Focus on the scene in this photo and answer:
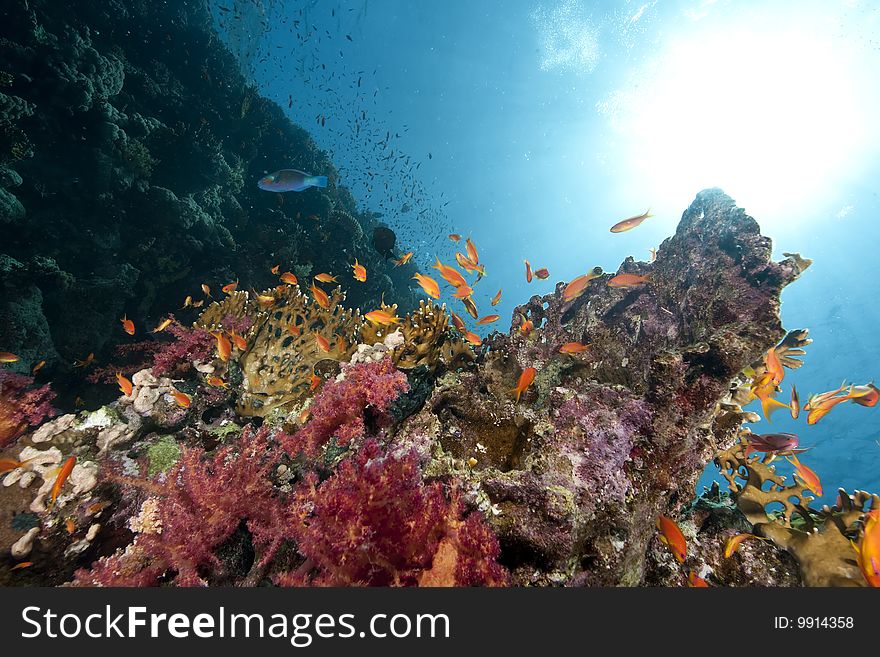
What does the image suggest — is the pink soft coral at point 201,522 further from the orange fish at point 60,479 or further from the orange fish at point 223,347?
the orange fish at point 223,347

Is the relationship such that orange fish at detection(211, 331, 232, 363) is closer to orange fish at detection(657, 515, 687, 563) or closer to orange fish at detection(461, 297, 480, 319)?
orange fish at detection(461, 297, 480, 319)

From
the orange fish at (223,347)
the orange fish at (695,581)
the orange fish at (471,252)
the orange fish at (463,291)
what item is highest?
the orange fish at (471,252)

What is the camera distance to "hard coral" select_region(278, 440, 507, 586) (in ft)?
6.95

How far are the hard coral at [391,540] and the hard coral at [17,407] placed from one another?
13.0ft

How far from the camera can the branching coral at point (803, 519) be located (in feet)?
8.86

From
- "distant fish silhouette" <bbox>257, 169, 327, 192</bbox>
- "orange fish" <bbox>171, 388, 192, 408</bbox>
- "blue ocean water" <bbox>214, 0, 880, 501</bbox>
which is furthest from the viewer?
"blue ocean water" <bbox>214, 0, 880, 501</bbox>

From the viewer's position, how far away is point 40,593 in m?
2.03

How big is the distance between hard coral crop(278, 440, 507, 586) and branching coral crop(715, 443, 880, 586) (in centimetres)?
263

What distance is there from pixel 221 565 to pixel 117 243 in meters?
10.3

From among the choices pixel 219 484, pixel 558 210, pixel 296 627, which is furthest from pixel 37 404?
pixel 558 210

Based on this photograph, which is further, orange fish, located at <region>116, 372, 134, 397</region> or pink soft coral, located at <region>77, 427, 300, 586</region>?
orange fish, located at <region>116, 372, 134, 397</region>

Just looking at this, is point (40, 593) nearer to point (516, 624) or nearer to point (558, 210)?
point (516, 624)

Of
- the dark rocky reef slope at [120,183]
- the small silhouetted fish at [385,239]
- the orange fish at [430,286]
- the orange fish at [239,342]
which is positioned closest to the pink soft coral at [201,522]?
the orange fish at [239,342]

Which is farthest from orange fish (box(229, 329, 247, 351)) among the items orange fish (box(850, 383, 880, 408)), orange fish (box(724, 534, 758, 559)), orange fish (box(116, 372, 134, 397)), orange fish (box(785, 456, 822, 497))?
orange fish (box(850, 383, 880, 408))
